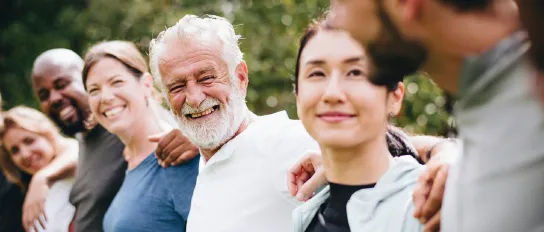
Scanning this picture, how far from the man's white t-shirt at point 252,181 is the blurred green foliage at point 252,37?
6.90m

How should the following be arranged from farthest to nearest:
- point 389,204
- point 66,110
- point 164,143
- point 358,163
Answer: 1. point 66,110
2. point 164,143
3. point 358,163
4. point 389,204

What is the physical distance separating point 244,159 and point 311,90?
728 millimetres

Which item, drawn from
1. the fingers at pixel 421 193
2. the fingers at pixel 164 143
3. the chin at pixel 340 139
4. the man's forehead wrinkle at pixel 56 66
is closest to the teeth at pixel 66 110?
the man's forehead wrinkle at pixel 56 66

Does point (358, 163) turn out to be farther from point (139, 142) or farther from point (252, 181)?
point (139, 142)

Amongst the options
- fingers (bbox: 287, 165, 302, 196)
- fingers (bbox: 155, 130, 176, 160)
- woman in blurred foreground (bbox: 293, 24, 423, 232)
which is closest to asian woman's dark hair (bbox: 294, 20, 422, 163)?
woman in blurred foreground (bbox: 293, 24, 423, 232)

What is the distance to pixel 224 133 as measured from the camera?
2.86 metres

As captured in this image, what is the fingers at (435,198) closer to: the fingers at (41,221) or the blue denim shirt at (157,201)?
the blue denim shirt at (157,201)

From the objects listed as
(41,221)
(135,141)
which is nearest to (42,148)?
(41,221)

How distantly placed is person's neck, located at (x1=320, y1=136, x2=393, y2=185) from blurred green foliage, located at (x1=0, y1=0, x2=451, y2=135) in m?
7.56

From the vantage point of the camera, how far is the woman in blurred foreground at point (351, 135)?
76.9 inches

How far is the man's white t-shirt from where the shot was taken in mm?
2596

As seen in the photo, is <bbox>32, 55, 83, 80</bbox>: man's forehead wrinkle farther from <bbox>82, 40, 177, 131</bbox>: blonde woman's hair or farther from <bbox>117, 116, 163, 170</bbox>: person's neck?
<bbox>117, 116, 163, 170</bbox>: person's neck

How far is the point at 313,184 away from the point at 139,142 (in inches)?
64.2

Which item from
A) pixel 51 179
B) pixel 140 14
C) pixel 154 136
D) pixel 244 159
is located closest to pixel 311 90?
pixel 244 159
